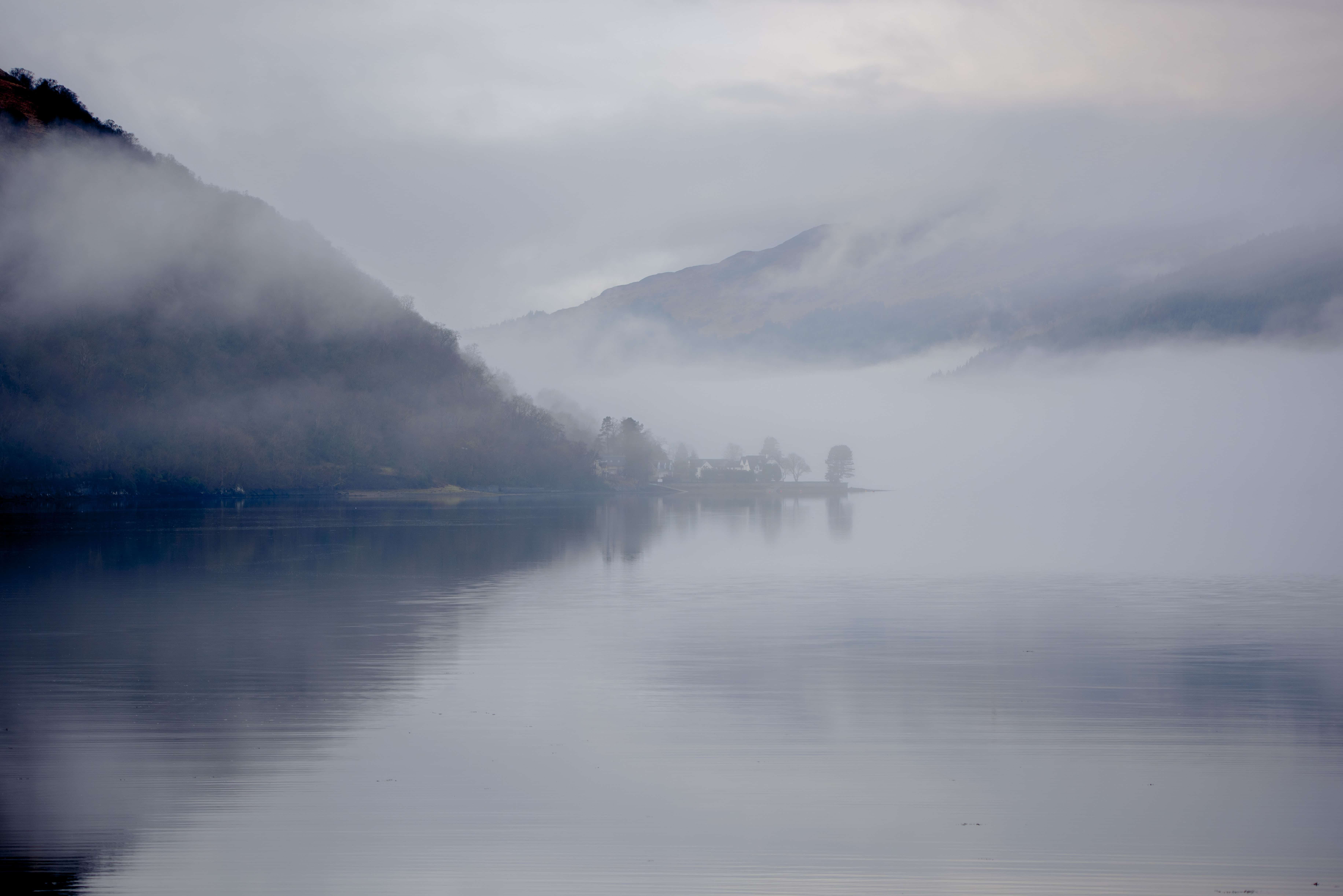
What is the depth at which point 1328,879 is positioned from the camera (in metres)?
9.12

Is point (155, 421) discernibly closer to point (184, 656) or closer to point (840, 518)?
point (840, 518)

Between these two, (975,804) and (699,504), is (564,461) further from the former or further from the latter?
(975,804)

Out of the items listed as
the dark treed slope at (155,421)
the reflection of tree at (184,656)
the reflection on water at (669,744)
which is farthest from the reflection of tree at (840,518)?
the dark treed slope at (155,421)

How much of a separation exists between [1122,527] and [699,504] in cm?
7502

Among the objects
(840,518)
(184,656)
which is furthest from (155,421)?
(184,656)

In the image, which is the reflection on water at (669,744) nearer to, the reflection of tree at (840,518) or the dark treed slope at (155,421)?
the reflection of tree at (840,518)

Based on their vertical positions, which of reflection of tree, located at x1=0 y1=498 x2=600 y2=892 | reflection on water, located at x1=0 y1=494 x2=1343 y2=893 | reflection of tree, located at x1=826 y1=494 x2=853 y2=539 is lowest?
reflection of tree, located at x1=826 y1=494 x2=853 y2=539

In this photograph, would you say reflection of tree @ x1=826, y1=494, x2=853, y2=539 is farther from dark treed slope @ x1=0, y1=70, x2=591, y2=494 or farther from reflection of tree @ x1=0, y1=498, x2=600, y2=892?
dark treed slope @ x1=0, y1=70, x2=591, y2=494

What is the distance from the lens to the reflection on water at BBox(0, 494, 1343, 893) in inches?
373

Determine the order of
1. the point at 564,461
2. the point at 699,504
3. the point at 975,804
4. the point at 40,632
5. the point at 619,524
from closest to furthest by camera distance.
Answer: the point at 975,804 → the point at 40,632 → the point at 619,524 → the point at 699,504 → the point at 564,461

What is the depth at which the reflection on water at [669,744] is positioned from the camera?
31.1 ft

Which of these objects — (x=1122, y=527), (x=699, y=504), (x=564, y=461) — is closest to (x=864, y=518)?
(x=1122, y=527)

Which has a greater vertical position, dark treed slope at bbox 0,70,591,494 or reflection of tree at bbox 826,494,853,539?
dark treed slope at bbox 0,70,591,494

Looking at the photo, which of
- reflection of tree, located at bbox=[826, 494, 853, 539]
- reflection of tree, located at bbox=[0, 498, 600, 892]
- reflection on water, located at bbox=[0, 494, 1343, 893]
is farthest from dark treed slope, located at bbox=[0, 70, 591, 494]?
reflection on water, located at bbox=[0, 494, 1343, 893]
